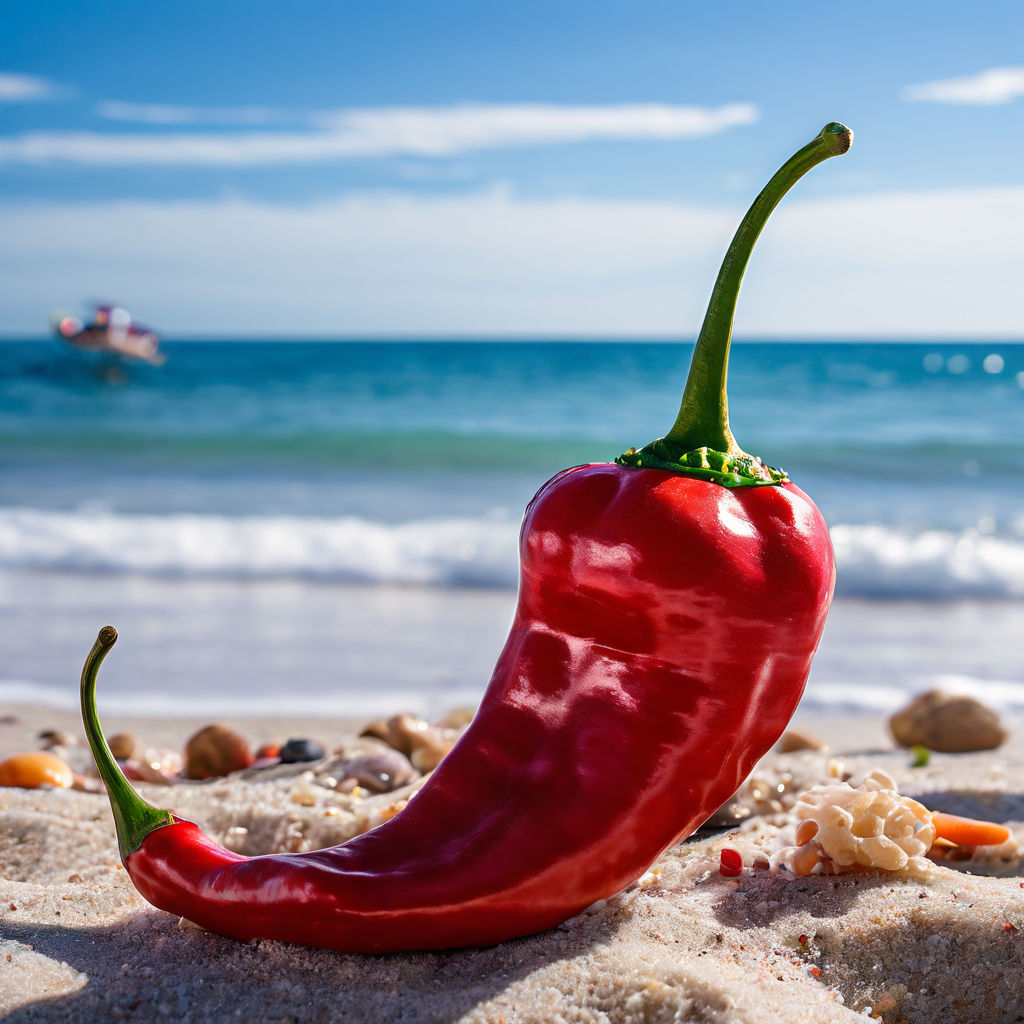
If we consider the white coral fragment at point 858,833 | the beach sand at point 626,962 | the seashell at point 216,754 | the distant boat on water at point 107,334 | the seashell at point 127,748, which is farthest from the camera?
the distant boat on water at point 107,334

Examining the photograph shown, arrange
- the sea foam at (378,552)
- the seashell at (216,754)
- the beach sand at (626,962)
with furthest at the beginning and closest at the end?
the sea foam at (378,552), the seashell at (216,754), the beach sand at (626,962)

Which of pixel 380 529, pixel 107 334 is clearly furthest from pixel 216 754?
pixel 107 334

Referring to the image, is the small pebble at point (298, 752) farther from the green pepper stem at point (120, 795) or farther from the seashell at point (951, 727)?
the seashell at point (951, 727)

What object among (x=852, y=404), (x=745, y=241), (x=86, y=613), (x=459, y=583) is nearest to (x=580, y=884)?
(x=745, y=241)

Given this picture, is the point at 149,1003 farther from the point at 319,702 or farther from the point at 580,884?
the point at 319,702

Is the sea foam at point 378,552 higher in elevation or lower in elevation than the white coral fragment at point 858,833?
lower

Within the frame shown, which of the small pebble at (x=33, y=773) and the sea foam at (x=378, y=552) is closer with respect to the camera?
the small pebble at (x=33, y=773)

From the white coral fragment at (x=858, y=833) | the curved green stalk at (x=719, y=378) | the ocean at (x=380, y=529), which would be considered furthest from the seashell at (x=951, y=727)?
the curved green stalk at (x=719, y=378)
